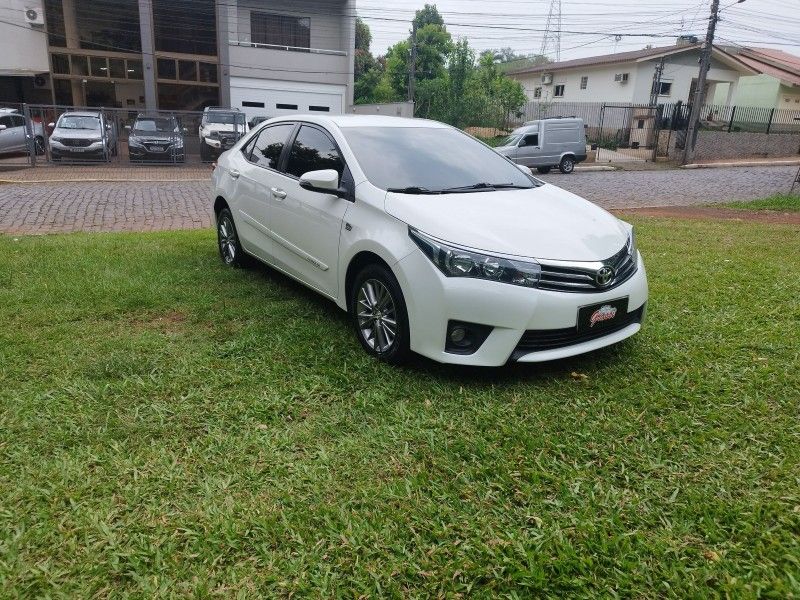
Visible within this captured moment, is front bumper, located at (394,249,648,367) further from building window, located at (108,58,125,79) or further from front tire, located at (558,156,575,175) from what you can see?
building window, located at (108,58,125,79)

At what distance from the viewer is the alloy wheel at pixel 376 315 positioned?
13.2 feet

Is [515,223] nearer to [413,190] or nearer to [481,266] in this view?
[481,266]

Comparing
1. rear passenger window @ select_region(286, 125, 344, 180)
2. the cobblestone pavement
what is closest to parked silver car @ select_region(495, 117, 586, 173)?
the cobblestone pavement

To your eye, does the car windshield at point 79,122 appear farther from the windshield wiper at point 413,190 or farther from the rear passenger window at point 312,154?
the windshield wiper at point 413,190

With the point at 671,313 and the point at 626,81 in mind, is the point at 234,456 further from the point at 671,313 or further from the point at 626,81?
the point at 626,81

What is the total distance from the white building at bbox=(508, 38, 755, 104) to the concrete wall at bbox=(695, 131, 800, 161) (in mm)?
5105

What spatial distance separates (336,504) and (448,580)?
0.64m

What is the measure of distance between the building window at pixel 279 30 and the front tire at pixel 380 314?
2952 centimetres

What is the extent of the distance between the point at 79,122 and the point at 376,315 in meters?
19.0

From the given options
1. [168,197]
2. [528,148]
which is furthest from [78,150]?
[528,148]

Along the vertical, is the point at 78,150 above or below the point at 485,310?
below

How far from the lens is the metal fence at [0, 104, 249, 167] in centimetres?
1883

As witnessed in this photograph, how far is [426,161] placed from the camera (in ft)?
15.5

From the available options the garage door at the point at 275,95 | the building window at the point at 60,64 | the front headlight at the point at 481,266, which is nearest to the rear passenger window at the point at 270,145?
the front headlight at the point at 481,266
